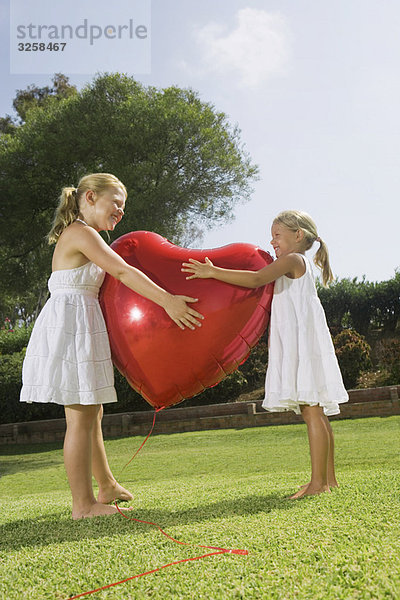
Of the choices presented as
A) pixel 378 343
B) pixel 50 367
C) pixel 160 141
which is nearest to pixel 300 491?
pixel 50 367

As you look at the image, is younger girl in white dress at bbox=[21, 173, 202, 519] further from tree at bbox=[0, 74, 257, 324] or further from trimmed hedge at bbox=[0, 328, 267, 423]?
tree at bbox=[0, 74, 257, 324]

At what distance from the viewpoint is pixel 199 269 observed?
3.21 meters

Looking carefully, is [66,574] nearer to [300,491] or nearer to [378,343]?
[300,491]

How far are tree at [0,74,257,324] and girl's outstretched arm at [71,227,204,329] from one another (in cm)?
1179

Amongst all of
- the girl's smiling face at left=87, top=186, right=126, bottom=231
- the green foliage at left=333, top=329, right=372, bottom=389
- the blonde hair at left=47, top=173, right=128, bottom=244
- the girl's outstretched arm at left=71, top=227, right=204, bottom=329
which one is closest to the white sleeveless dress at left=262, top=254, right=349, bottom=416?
the girl's outstretched arm at left=71, top=227, right=204, bottom=329

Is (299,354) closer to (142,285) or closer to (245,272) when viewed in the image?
(245,272)

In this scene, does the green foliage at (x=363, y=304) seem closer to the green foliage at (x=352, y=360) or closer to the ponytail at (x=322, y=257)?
the green foliage at (x=352, y=360)

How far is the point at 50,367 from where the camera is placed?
319cm

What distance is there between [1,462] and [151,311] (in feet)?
26.0

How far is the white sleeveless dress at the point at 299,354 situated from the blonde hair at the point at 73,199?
1.30 metres

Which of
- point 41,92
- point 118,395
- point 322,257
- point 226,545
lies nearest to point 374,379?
point 118,395

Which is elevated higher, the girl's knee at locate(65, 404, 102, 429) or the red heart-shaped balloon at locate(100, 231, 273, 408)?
the red heart-shaped balloon at locate(100, 231, 273, 408)

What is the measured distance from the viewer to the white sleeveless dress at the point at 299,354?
3350 mm

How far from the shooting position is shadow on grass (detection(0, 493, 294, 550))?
104 inches
